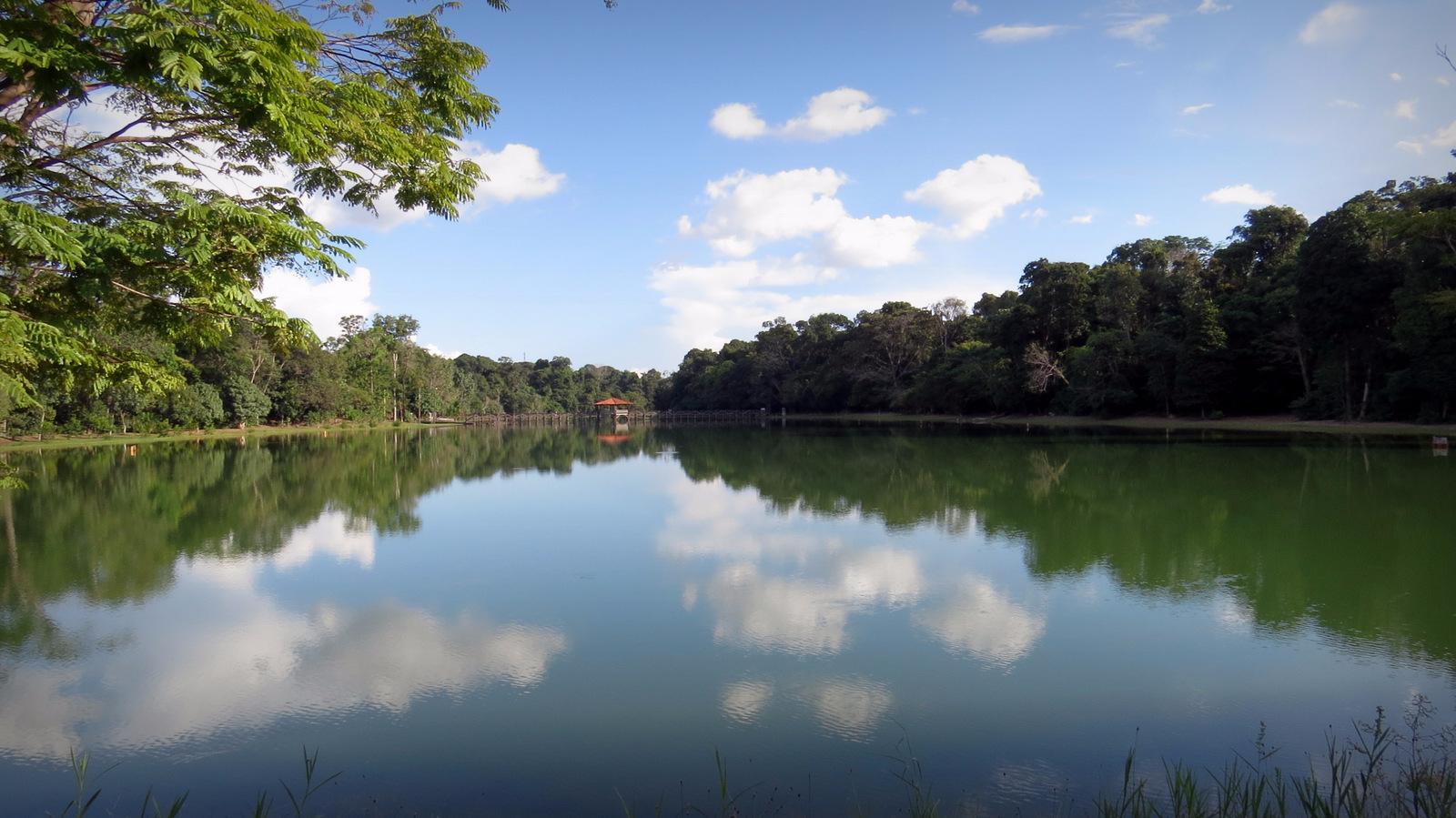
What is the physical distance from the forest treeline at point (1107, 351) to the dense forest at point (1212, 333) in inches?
3.4

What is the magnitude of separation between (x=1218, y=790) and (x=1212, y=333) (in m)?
33.6

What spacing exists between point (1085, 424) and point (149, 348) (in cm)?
3968

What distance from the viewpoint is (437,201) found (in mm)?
4766

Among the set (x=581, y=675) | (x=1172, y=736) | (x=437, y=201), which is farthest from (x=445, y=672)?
(x=1172, y=736)

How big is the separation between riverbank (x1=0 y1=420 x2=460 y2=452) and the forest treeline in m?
0.51

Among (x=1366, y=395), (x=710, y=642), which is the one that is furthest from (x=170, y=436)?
(x=1366, y=395)

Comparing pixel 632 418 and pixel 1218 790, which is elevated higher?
pixel 632 418

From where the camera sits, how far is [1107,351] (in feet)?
121

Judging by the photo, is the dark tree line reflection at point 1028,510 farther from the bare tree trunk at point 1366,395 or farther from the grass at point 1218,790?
the bare tree trunk at point 1366,395

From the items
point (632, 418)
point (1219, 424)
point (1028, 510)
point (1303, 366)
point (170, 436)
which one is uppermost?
point (1303, 366)

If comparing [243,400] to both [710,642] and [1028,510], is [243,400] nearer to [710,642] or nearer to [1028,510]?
[1028,510]

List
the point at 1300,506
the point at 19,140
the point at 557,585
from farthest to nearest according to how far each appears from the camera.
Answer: the point at 1300,506, the point at 557,585, the point at 19,140

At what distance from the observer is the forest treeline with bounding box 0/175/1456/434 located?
24.6 meters

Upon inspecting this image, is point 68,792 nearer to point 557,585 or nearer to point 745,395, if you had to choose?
point 557,585
